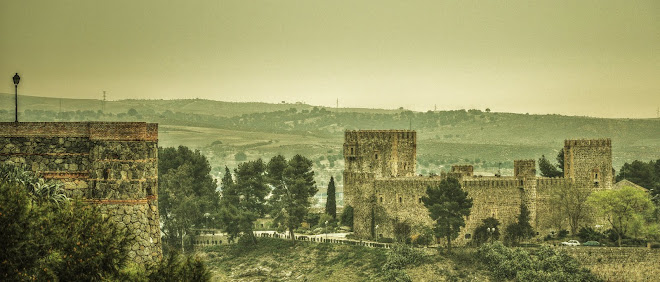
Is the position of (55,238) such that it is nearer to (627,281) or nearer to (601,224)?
(627,281)

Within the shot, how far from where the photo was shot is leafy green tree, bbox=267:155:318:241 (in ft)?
283

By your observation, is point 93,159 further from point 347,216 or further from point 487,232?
point 347,216

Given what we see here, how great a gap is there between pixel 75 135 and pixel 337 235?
53.7 m

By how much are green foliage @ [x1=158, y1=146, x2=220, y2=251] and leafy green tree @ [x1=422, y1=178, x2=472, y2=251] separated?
2010cm

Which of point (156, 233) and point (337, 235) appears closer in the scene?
point (156, 233)

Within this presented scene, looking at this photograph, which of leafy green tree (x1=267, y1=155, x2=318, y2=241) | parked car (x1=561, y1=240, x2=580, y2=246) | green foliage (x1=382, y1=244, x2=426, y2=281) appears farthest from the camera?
leafy green tree (x1=267, y1=155, x2=318, y2=241)

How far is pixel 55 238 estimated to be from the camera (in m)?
29.3

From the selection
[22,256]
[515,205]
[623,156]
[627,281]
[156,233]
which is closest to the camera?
[22,256]

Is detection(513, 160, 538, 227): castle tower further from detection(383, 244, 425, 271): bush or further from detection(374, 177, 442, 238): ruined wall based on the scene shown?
detection(383, 244, 425, 271): bush

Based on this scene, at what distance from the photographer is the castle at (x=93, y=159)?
3052 cm

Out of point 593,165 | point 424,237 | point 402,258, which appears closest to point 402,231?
point 424,237

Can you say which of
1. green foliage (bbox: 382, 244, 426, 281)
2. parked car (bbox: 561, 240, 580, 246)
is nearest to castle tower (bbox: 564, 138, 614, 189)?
parked car (bbox: 561, 240, 580, 246)

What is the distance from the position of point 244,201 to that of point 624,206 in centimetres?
3034

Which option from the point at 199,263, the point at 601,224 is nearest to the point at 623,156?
the point at 601,224
